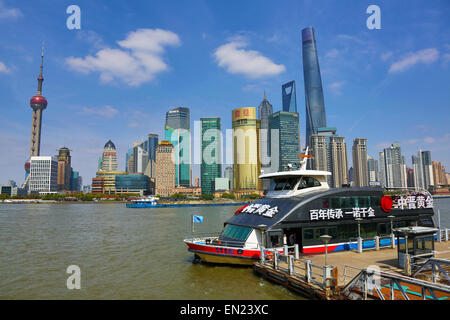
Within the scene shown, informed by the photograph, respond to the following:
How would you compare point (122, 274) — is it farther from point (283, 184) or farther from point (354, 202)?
point (354, 202)

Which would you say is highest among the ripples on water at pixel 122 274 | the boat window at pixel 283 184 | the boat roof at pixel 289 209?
the boat window at pixel 283 184

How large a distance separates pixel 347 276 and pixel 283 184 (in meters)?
9.74

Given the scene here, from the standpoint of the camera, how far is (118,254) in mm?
29406

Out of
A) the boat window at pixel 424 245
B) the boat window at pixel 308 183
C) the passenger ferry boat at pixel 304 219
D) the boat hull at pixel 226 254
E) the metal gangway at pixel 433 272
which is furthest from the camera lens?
the boat window at pixel 308 183

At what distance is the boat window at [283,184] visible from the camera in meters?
23.3

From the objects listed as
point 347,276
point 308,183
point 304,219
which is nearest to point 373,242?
point 304,219

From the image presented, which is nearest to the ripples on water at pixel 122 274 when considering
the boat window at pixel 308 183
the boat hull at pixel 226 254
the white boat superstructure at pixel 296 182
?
the boat hull at pixel 226 254

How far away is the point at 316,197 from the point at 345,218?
2990mm

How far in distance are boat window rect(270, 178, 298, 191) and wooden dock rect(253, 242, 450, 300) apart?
549 cm

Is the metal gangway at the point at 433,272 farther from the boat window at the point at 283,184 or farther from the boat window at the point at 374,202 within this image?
the boat window at the point at 283,184

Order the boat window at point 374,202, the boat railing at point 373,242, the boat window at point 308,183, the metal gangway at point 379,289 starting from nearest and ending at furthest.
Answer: the metal gangway at point 379,289 < the boat railing at point 373,242 < the boat window at point 308,183 < the boat window at point 374,202

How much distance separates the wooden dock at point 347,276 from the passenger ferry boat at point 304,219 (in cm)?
139

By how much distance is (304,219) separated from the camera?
20875 millimetres

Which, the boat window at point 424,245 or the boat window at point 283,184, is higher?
the boat window at point 283,184
